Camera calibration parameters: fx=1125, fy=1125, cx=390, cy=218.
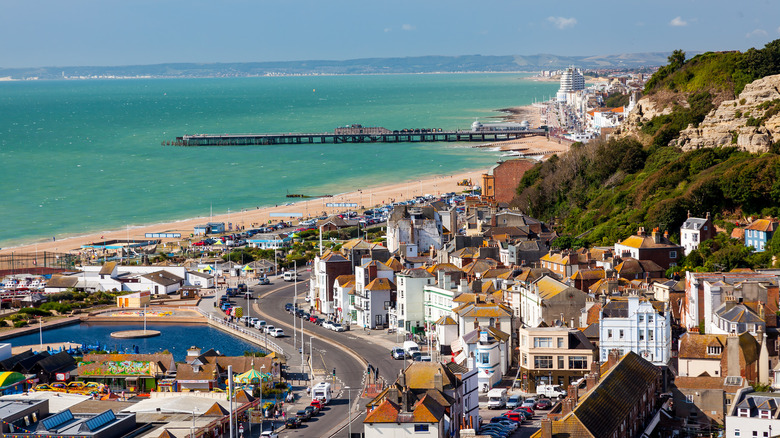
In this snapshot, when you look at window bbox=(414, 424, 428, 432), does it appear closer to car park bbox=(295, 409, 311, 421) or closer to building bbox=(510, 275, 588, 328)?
car park bbox=(295, 409, 311, 421)

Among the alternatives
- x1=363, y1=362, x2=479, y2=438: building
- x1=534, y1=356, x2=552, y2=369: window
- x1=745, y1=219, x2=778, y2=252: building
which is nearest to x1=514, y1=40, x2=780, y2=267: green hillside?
x1=745, y1=219, x2=778, y2=252: building

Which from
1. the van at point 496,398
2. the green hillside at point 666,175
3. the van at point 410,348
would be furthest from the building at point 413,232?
the van at point 496,398

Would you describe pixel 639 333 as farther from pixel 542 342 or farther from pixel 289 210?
pixel 289 210

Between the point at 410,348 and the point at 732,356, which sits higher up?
the point at 732,356

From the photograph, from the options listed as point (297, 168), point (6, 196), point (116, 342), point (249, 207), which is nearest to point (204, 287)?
point (116, 342)

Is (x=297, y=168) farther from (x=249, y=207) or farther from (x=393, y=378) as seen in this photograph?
(x=393, y=378)

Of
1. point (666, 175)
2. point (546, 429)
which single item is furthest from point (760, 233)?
point (546, 429)

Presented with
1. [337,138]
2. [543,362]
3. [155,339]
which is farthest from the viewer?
[337,138]

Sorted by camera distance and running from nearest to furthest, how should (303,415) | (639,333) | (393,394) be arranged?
(393,394)
(303,415)
(639,333)
